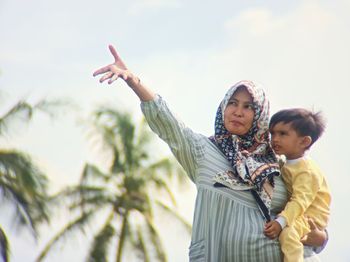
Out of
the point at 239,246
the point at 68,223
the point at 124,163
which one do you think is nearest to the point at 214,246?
the point at 239,246

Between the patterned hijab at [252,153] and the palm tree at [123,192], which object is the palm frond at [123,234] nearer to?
the palm tree at [123,192]

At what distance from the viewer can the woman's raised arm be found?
4.68 meters

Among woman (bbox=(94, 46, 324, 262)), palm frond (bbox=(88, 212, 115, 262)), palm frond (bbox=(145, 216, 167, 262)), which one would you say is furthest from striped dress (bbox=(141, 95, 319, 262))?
palm frond (bbox=(145, 216, 167, 262))

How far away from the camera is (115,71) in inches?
186

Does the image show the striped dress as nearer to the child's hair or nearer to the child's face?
the child's face

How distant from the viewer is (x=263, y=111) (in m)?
4.95

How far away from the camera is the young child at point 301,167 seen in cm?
477

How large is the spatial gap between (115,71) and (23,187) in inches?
535

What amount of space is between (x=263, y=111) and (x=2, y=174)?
1397cm

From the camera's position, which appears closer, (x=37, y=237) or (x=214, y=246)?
(x=214, y=246)

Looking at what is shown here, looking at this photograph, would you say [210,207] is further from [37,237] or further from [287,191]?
[37,237]

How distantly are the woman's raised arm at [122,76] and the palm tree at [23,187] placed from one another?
1335 centimetres

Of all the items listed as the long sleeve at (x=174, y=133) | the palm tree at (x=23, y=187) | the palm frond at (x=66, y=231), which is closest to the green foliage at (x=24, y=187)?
the palm tree at (x=23, y=187)

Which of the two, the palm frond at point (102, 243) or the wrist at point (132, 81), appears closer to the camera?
the wrist at point (132, 81)
